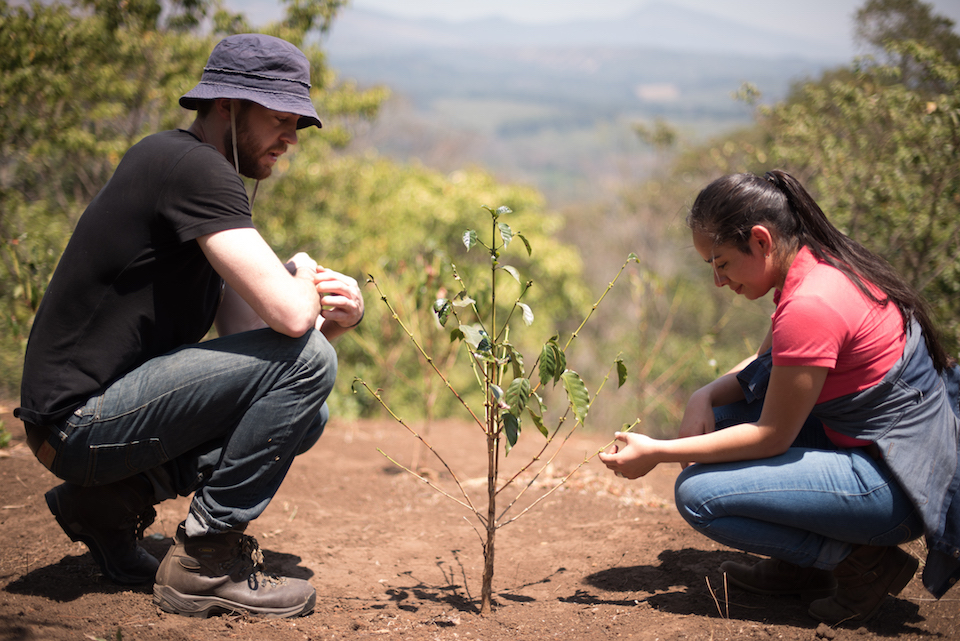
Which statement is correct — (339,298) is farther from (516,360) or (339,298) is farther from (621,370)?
→ (621,370)

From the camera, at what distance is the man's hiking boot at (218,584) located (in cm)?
173

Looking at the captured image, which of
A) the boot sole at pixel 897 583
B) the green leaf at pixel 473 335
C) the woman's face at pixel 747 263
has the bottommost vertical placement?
the boot sole at pixel 897 583

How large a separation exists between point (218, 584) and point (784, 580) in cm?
158

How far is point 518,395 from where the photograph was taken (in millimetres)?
1586

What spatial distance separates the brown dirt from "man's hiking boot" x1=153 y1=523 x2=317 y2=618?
0.13 feet

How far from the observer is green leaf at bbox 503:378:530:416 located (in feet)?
5.17

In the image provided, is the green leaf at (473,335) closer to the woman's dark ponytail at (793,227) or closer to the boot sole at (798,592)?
the woman's dark ponytail at (793,227)

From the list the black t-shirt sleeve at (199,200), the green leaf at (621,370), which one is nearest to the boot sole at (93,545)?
the black t-shirt sleeve at (199,200)

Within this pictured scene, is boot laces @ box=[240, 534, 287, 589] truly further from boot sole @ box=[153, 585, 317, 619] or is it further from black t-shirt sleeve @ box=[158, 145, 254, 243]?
black t-shirt sleeve @ box=[158, 145, 254, 243]

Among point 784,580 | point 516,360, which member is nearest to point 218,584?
point 516,360

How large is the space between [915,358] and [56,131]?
5.54m

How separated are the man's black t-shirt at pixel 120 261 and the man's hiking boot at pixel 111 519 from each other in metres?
0.29

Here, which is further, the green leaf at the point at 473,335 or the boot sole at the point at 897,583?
the boot sole at the point at 897,583

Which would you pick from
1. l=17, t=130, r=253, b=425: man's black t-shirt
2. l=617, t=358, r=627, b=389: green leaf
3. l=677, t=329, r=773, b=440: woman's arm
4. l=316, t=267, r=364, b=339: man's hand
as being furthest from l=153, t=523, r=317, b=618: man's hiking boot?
l=677, t=329, r=773, b=440: woman's arm
